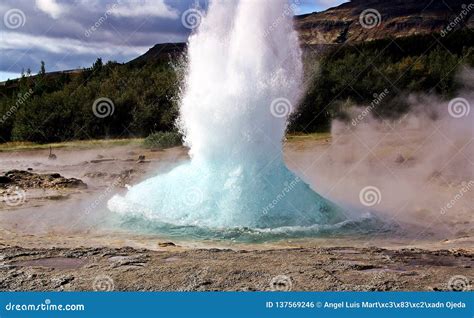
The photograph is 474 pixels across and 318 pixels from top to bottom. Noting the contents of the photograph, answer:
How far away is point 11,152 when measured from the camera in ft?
71.8

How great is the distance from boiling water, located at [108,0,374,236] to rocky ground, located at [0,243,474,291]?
2.29m

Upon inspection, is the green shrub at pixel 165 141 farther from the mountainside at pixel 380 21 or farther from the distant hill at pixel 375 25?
the mountainside at pixel 380 21

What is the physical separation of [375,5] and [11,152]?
36519 millimetres

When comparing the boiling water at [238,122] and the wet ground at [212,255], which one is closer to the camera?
the wet ground at [212,255]

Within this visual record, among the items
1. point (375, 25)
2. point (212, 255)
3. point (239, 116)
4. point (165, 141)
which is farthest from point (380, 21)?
point (212, 255)

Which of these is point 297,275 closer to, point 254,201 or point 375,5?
point 254,201

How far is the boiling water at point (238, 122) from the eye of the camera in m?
9.53

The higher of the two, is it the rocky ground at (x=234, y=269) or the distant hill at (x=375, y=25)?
the distant hill at (x=375, y=25)

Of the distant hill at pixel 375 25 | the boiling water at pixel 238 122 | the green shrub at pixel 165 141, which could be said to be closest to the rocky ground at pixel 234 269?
the boiling water at pixel 238 122

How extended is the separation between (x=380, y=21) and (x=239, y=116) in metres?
41.5

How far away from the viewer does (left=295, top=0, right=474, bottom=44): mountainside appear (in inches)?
1747

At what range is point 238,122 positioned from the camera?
10016mm

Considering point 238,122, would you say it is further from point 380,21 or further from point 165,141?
point 380,21

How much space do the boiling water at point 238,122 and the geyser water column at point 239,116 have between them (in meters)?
0.02
